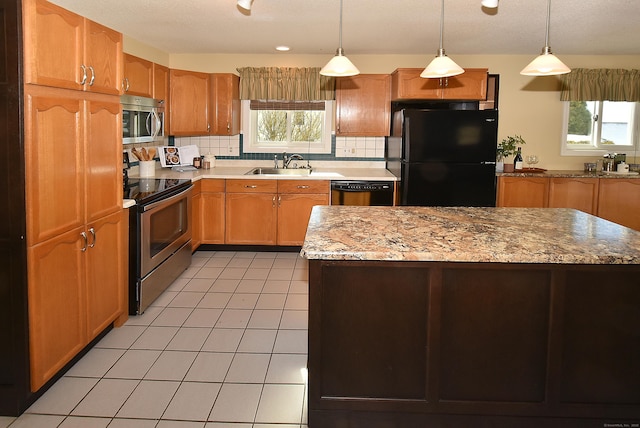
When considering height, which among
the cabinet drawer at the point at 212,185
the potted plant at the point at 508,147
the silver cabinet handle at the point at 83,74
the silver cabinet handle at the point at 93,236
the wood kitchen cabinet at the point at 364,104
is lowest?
the silver cabinet handle at the point at 93,236

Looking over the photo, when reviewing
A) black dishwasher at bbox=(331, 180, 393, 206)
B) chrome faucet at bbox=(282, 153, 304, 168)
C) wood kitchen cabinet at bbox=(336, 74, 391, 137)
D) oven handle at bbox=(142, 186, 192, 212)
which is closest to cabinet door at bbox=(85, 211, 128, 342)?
oven handle at bbox=(142, 186, 192, 212)

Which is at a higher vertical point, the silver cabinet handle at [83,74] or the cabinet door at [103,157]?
the silver cabinet handle at [83,74]

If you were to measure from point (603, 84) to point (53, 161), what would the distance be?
560cm

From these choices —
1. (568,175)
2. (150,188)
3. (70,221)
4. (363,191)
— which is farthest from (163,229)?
(568,175)

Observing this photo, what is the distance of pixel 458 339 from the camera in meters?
2.23

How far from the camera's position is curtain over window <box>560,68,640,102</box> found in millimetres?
5789

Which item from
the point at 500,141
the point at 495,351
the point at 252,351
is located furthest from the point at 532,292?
the point at 500,141

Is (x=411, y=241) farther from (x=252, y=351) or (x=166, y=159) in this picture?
(x=166, y=159)

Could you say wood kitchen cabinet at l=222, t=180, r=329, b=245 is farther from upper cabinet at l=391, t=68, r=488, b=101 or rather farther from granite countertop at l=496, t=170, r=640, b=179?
granite countertop at l=496, t=170, r=640, b=179

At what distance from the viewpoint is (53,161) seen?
8.15ft

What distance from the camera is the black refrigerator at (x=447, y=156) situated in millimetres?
5148

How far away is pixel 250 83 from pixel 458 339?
4.38 m

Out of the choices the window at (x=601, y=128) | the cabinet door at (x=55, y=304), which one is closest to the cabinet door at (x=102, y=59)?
the cabinet door at (x=55, y=304)

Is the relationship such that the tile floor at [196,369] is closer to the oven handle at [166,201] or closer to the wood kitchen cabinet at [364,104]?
the oven handle at [166,201]
